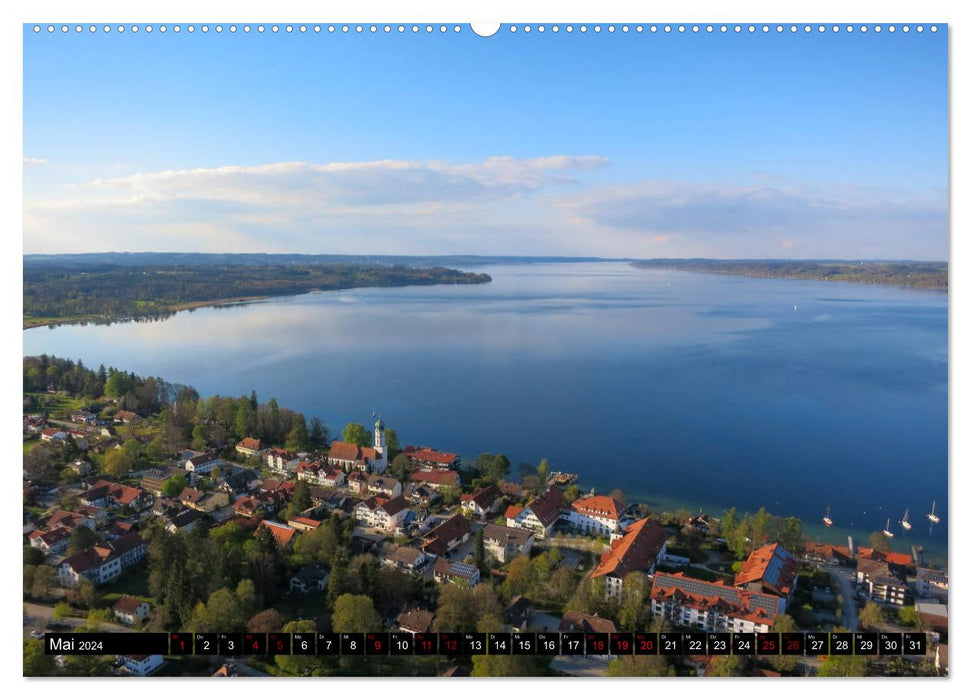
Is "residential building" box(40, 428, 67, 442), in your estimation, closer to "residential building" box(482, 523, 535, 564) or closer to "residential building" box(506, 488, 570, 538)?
"residential building" box(482, 523, 535, 564)

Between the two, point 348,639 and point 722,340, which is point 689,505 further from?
point 722,340

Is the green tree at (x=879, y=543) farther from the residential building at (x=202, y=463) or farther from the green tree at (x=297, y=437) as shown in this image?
the residential building at (x=202, y=463)

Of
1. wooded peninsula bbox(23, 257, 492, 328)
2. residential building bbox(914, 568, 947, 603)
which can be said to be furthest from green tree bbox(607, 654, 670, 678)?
wooded peninsula bbox(23, 257, 492, 328)

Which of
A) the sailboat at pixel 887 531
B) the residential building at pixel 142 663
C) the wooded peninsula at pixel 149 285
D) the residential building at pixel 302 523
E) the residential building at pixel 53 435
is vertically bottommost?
the sailboat at pixel 887 531

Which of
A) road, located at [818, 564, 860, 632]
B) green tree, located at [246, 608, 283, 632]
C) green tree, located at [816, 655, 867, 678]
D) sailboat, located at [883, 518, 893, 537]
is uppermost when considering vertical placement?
green tree, located at [816, 655, 867, 678]

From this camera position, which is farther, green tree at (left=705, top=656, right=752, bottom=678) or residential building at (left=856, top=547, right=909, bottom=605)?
residential building at (left=856, top=547, right=909, bottom=605)

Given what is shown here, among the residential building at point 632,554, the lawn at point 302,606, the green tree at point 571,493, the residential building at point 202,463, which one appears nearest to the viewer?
the lawn at point 302,606

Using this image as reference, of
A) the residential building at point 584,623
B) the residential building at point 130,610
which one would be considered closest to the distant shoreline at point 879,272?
the residential building at point 584,623
